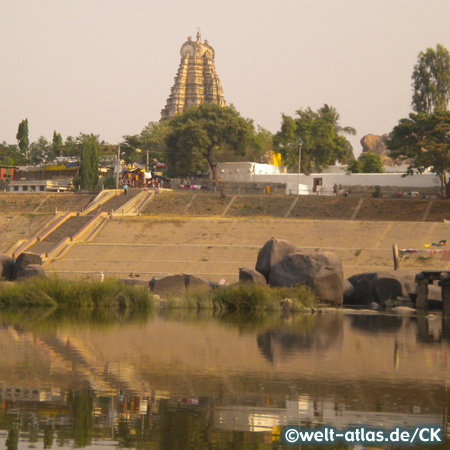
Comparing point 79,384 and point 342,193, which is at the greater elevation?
point 342,193

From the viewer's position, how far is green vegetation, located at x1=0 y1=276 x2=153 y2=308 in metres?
27.5

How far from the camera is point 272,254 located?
31734 millimetres

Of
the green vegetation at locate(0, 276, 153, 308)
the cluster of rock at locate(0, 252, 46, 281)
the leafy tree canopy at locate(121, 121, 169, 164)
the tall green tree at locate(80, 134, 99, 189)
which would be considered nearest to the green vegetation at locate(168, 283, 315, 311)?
the green vegetation at locate(0, 276, 153, 308)

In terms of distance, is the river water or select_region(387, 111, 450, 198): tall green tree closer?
the river water

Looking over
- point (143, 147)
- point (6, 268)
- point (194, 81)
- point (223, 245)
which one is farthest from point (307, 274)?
point (194, 81)

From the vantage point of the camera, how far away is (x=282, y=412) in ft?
38.1

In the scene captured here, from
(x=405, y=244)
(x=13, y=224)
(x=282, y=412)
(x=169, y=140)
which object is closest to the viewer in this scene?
(x=282, y=412)

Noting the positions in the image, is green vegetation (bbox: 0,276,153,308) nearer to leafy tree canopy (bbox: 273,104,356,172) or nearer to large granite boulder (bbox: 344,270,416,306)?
large granite boulder (bbox: 344,270,416,306)

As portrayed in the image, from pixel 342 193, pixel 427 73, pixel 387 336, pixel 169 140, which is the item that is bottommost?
pixel 387 336

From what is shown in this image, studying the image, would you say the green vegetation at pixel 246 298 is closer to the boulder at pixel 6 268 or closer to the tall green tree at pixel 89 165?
the boulder at pixel 6 268

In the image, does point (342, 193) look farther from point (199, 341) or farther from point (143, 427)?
point (143, 427)

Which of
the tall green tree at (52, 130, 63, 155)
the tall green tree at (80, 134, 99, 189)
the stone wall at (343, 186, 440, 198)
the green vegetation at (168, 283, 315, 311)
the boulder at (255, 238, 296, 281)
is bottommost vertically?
the green vegetation at (168, 283, 315, 311)

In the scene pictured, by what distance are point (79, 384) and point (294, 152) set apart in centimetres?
6840

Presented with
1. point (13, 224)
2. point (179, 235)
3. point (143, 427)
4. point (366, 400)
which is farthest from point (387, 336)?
point (13, 224)
